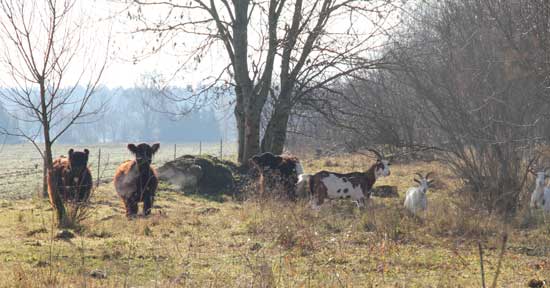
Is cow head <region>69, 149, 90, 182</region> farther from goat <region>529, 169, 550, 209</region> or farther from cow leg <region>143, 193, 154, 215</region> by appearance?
goat <region>529, 169, 550, 209</region>

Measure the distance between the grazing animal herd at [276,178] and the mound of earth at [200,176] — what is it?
3.60 m

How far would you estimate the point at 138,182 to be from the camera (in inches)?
613

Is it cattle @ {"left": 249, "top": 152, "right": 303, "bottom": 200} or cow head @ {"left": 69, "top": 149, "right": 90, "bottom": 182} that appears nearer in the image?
cow head @ {"left": 69, "top": 149, "right": 90, "bottom": 182}

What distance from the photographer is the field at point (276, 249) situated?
839 cm

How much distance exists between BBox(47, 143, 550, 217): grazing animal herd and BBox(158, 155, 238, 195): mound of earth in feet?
11.8

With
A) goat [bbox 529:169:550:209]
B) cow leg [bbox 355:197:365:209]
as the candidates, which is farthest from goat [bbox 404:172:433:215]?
goat [bbox 529:169:550:209]

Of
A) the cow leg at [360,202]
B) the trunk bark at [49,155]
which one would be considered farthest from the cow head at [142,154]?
the cow leg at [360,202]

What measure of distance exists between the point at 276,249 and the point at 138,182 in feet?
19.5

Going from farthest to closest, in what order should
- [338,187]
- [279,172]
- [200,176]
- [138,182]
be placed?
1. [200,176]
2. [279,172]
3. [338,187]
4. [138,182]

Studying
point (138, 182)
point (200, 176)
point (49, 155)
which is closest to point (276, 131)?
point (200, 176)

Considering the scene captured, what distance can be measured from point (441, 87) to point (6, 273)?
10831 mm

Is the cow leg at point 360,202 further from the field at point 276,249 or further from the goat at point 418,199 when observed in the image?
the goat at point 418,199

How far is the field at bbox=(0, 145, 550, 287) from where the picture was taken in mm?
8391

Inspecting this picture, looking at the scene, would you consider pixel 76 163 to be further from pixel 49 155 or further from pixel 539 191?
pixel 539 191
